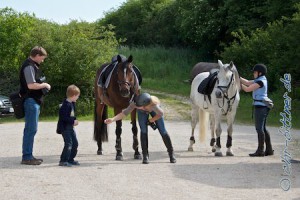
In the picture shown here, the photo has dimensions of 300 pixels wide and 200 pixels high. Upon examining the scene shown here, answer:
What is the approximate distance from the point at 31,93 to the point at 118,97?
2.15 m

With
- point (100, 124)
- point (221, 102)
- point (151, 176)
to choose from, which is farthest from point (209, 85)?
point (151, 176)

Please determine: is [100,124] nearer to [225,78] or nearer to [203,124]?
[203,124]

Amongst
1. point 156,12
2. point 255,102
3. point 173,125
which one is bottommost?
point 173,125

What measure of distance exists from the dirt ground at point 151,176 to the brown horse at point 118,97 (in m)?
0.39

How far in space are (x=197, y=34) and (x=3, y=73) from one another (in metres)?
19.0

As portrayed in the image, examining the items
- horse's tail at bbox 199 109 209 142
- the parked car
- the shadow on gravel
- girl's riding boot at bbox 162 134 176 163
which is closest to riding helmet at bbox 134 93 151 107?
girl's riding boot at bbox 162 134 176 163

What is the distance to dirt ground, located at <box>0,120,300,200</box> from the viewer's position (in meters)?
8.36

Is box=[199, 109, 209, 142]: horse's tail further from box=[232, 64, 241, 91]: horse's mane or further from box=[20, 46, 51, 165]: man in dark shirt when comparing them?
box=[20, 46, 51, 165]: man in dark shirt

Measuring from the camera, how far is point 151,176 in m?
9.83

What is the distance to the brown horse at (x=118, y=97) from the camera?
11805 mm

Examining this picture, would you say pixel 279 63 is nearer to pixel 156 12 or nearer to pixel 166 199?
pixel 166 199

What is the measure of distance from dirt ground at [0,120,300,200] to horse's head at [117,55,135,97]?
4.85 feet

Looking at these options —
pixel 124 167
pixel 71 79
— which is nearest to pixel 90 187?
pixel 124 167

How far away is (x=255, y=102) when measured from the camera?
12680 mm
